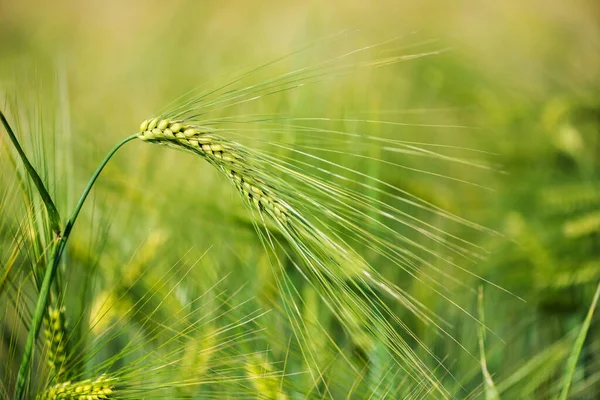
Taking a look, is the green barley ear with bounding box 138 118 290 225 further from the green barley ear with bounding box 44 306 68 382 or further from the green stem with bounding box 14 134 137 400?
the green barley ear with bounding box 44 306 68 382

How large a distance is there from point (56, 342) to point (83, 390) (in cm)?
5

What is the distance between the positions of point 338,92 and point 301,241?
0.56m

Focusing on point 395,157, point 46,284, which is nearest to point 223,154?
point 46,284

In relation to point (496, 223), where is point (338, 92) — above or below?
above

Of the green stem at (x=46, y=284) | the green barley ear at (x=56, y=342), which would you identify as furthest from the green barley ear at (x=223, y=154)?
the green barley ear at (x=56, y=342)

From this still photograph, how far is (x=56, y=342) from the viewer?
1.34 feet

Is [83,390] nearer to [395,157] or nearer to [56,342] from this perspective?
[56,342]

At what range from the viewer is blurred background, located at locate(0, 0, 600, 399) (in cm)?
62

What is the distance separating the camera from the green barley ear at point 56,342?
40cm

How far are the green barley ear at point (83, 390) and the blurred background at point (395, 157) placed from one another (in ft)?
0.26

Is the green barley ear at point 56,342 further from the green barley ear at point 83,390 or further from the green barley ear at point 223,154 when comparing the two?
the green barley ear at point 223,154

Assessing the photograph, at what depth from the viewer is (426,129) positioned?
104 centimetres

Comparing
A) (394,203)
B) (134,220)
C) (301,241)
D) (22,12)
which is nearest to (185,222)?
(134,220)

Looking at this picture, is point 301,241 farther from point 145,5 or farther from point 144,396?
point 145,5
